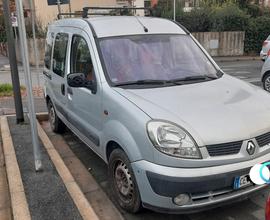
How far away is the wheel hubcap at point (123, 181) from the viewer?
3.53 m

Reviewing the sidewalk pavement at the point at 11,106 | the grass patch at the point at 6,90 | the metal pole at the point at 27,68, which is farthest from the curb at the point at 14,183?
the grass patch at the point at 6,90

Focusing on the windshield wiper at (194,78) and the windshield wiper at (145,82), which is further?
the windshield wiper at (194,78)

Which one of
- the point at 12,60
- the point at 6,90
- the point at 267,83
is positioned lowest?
the point at 6,90

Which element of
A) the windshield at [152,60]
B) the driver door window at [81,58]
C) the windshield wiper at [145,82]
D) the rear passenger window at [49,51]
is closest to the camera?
the windshield wiper at [145,82]

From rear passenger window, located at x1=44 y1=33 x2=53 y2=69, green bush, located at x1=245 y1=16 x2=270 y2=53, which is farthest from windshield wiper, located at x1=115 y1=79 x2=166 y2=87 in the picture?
green bush, located at x1=245 y1=16 x2=270 y2=53

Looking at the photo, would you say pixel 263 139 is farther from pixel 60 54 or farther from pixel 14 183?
pixel 60 54

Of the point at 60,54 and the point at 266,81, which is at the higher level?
the point at 60,54

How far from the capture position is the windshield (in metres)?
4.10

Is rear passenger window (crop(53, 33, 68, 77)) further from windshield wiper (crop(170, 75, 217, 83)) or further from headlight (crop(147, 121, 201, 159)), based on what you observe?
headlight (crop(147, 121, 201, 159))

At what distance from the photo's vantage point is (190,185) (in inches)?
119

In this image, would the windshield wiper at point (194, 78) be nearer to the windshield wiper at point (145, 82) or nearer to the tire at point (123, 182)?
the windshield wiper at point (145, 82)

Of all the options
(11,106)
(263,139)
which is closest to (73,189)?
(263,139)

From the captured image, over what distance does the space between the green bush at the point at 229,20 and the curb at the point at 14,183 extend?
19.3 metres

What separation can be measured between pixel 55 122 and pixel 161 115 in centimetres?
351
